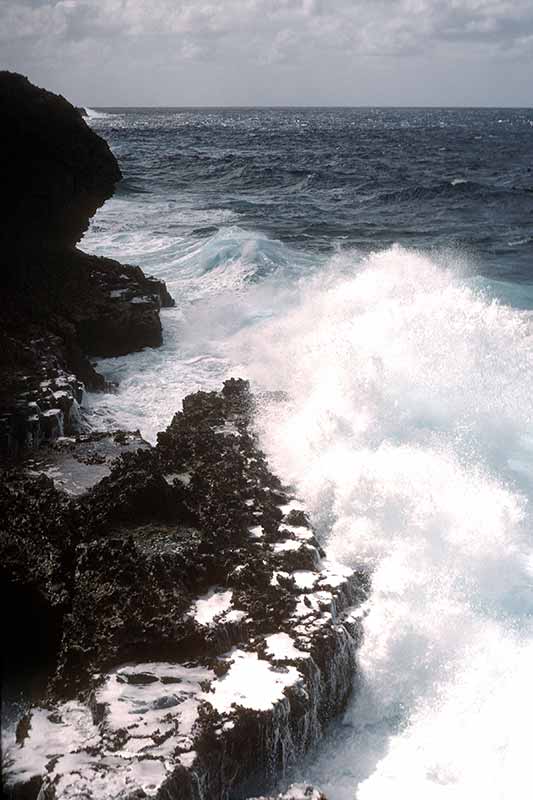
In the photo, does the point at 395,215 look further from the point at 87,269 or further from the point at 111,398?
the point at 111,398

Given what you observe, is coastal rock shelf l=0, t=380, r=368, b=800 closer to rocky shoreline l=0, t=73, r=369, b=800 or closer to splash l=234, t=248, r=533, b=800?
rocky shoreline l=0, t=73, r=369, b=800

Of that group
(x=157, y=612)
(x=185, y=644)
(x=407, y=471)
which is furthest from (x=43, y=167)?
(x=185, y=644)

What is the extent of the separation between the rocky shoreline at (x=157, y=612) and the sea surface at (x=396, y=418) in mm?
569

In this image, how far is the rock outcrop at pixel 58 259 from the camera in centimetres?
1220

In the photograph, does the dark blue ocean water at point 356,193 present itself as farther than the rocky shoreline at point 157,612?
Yes

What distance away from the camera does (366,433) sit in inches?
431

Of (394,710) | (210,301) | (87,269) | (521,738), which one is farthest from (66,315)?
(521,738)

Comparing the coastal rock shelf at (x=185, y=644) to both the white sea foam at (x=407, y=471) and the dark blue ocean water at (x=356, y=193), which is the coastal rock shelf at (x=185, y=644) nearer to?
the white sea foam at (x=407, y=471)

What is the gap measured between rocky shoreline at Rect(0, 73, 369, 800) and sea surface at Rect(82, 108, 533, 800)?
569 millimetres

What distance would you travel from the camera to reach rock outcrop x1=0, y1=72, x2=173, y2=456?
1220 centimetres

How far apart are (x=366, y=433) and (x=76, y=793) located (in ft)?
22.1

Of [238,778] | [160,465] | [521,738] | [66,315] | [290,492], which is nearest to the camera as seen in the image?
[238,778]

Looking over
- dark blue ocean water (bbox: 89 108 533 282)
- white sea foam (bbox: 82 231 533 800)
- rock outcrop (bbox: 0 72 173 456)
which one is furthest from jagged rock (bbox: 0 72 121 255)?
dark blue ocean water (bbox: 89 108 533 282)

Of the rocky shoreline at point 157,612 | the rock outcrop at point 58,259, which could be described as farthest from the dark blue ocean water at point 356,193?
the rocky shoreline at point 157,612
